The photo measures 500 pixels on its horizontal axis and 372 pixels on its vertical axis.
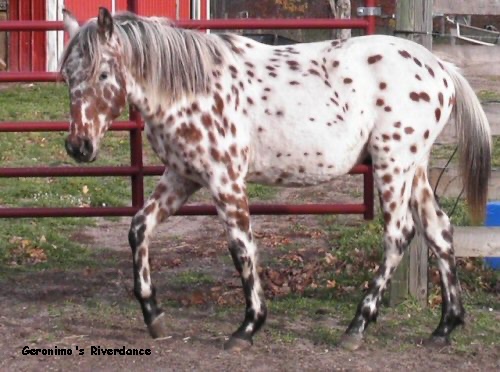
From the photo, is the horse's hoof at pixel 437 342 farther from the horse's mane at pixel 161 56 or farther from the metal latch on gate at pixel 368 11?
the metal latch on gate at pixel 368 11

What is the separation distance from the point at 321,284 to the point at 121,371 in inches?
74.0

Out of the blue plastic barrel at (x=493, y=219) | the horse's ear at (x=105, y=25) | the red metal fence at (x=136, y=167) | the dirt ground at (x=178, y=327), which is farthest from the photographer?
the blue plastic barrel at (x=493, y=219)

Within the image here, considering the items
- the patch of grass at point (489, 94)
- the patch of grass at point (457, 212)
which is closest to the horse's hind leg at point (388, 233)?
the patch of grass at point (457, 212)

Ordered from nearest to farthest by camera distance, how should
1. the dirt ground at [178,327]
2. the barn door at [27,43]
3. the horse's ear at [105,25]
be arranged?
the horse's ear at [105,25] < the dirt ground at [178,327] < the barn door at [27,43]

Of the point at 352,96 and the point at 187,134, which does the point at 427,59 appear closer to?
the point at 352,96

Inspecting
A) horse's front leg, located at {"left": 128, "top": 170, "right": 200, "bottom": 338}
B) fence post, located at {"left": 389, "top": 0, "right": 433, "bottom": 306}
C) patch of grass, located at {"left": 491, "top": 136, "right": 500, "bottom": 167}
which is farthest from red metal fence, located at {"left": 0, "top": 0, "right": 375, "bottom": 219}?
patch of grass, located at {"left": 491, "top": 136, "right": 500, "bottom": 167}

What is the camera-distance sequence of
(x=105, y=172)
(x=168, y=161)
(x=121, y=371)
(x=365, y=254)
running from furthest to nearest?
(x=365, y=254) → (x=105, y=172) → (x=168, y=161) → (x=121, y=371)

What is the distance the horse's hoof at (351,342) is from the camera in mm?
5031

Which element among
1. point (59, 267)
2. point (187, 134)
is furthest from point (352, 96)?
point (59, 267)

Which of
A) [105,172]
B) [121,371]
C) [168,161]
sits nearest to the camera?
[121,371]

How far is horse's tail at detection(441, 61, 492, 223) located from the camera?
17.4 ft

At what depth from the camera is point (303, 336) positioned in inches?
207

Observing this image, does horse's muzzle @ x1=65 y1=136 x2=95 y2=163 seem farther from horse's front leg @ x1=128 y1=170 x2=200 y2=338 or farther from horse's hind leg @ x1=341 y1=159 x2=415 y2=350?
horse's hind leg @ x1=341 y1=159 x2=415 y2=350

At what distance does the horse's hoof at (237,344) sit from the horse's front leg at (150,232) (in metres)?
0.41
